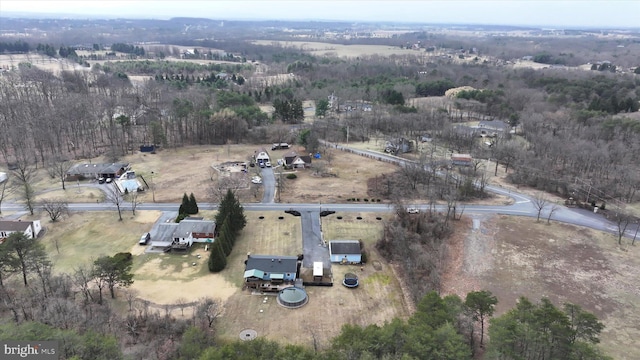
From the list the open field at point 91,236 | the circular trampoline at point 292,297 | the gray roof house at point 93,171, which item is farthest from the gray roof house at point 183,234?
the gray roof house at point 93,171

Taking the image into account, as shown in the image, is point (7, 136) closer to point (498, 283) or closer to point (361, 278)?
point (361, 278)

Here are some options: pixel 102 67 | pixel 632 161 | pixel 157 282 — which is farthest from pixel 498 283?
pixel 102 67

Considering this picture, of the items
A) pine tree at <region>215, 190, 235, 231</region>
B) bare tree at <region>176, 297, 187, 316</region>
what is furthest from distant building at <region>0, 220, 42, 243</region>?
bare tree at <region>176, 297, 187, 316</region>

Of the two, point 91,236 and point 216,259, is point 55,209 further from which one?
point 216,259

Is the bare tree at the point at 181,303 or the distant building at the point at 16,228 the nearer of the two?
the bare tree at the point at 181,303

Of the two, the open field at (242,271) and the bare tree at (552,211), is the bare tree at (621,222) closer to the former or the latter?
the bare tree at (552,211)

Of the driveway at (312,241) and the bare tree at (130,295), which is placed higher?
the driveway at (312,241)

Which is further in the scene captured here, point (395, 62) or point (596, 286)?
point (395, 62)
